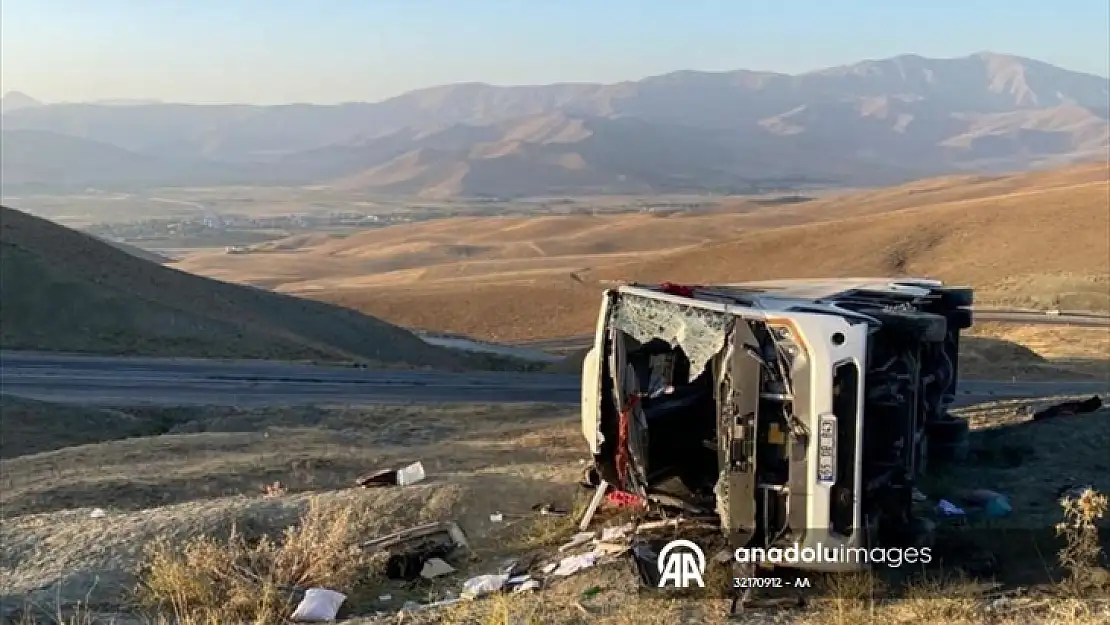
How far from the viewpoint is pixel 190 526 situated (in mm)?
9000

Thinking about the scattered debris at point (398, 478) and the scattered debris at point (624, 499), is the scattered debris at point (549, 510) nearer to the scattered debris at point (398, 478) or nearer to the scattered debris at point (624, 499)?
the scattered debris at point (624, 499)

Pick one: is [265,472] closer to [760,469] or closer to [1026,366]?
[760,469]

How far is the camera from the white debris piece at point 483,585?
7.25m

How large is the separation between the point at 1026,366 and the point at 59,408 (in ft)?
77.5

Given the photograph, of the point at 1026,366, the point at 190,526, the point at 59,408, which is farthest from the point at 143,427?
the point at 1026,366

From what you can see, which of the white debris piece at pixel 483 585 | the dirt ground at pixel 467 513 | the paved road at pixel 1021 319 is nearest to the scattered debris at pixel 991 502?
the dirt ground at pixel 467 513

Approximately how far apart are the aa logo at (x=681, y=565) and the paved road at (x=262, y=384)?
17.0 m

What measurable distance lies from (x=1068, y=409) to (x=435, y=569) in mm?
7614

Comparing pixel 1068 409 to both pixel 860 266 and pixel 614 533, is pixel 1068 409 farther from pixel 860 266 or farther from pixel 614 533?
pixel 860 266

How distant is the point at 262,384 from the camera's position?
2856 cm

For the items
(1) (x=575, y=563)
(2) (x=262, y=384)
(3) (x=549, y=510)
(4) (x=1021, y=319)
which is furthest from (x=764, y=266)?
(1) (x=575, y=563)

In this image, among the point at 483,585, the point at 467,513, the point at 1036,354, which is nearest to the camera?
the point at 483,585

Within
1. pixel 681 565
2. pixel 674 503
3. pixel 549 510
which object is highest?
pixel 674 503

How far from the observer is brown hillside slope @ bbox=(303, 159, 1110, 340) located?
50.4m
